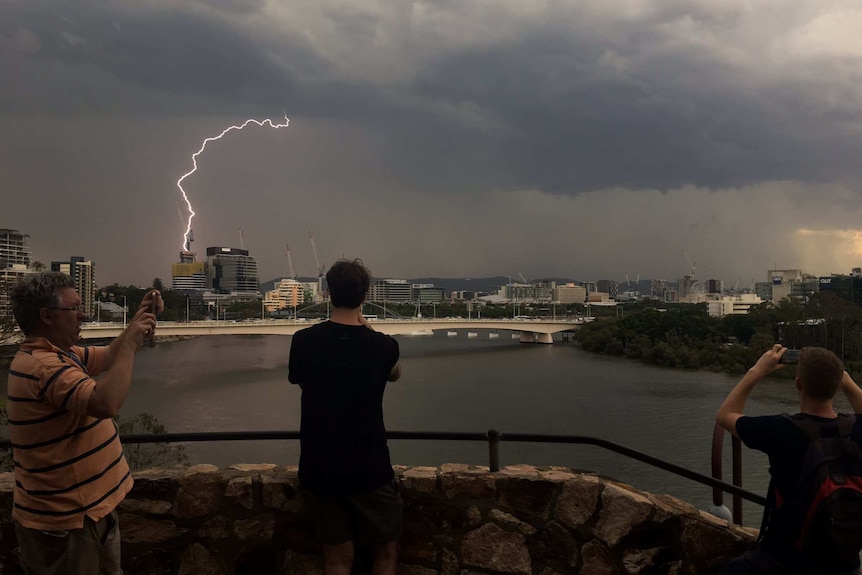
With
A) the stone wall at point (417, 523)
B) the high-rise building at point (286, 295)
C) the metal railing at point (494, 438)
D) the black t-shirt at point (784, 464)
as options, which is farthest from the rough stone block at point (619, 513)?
the high-rise building at point (286, 295)

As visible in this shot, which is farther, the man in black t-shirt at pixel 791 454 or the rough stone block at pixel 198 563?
the rough stone block at pixel 198 563

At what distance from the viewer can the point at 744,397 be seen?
1.80 meters

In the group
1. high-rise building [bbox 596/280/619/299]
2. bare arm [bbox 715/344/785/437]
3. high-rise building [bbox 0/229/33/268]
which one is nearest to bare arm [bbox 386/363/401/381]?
bare arm [bbox 715/344/785/437]

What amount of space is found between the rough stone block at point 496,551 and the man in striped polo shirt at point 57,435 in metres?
1.21

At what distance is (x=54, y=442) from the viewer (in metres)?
1.52

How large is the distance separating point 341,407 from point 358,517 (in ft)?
1.20

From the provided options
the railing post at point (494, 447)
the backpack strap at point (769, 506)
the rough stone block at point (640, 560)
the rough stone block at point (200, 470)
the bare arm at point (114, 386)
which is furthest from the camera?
the rough stone block at point (200, 470)

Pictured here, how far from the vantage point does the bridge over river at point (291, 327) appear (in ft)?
95.7

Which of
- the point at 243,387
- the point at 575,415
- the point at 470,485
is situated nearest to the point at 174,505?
the point at 470,485

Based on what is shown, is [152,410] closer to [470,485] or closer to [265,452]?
[265,452]

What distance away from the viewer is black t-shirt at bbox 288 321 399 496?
1732 millimetres

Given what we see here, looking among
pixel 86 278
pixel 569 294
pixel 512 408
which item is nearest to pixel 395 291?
pixel 86 278

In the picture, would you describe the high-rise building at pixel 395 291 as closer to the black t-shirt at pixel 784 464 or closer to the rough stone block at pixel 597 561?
the rough stone block at pixel 597 561

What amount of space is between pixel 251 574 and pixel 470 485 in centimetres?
87
